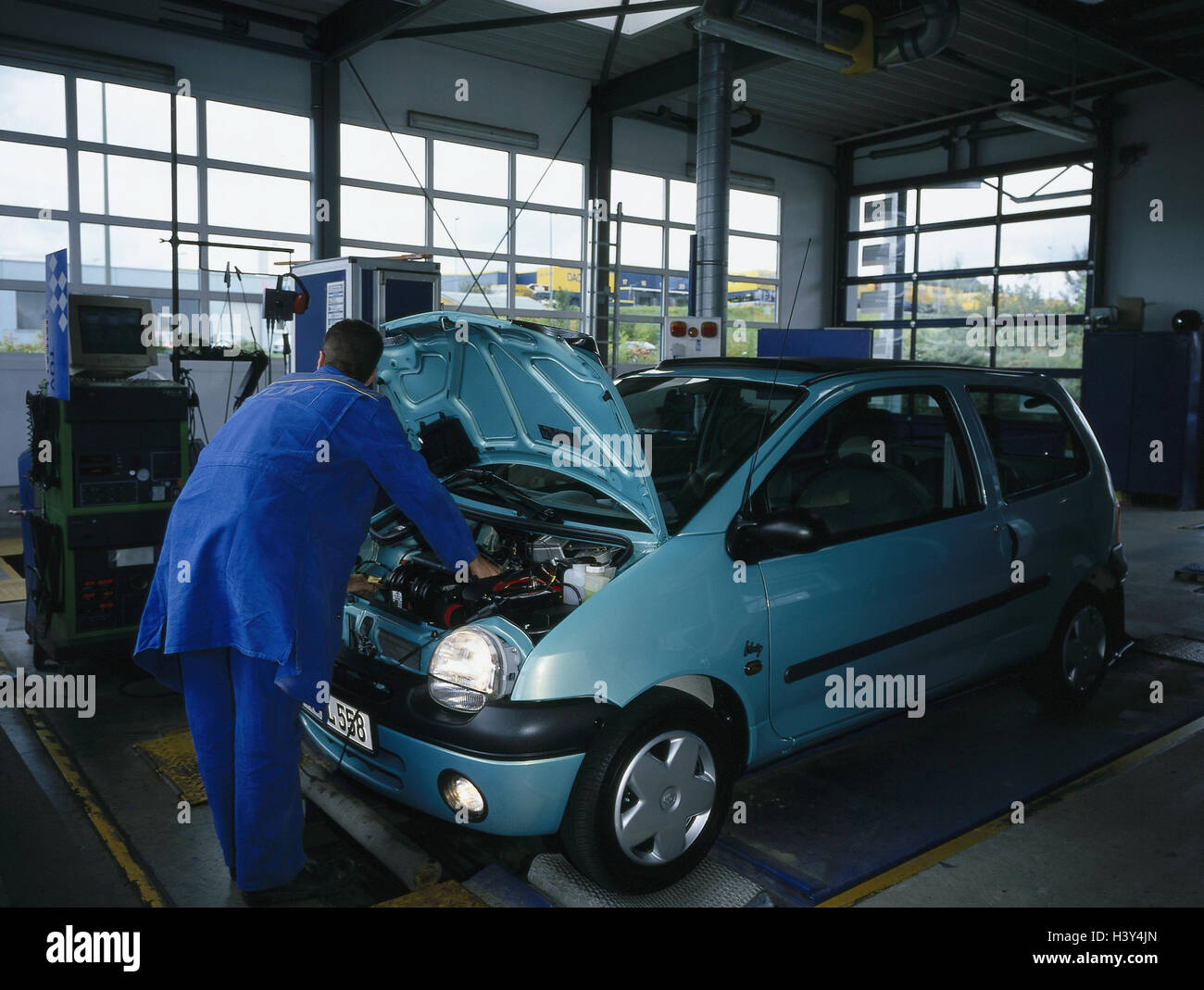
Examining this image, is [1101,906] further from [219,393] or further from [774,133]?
[774,133]

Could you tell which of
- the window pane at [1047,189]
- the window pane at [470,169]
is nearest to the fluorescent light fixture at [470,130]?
the window pane at [470,169]

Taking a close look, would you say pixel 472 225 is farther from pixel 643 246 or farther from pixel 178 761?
pixel 178 761

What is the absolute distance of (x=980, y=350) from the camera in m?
15.3

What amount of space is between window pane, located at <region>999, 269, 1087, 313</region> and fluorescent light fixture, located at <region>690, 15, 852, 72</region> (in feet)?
24.3

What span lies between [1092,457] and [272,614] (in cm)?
335

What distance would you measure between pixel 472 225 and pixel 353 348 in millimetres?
10602

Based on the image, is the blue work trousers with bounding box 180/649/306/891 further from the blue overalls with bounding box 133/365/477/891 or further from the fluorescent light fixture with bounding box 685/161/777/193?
the fluorescent light fixture with bounding box 685/161/777/193

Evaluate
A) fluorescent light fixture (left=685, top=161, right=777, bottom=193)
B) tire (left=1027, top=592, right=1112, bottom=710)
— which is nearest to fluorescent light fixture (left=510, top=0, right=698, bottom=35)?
fluorescent light fixture (left=685, top=161, right=777, bottom=193)

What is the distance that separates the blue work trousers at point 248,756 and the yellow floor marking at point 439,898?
0.32 meters

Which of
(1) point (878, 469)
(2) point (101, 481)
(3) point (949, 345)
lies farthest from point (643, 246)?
(1) point (878, 469)

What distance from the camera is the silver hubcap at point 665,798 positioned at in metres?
2.44

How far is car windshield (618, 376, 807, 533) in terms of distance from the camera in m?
2.84

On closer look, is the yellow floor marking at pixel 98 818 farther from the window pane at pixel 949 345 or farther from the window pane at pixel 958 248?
the window pane at pixel 958 248
